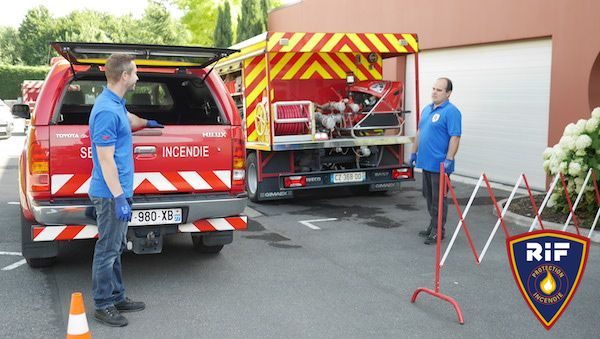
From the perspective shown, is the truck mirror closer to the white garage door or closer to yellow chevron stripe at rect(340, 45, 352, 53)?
yellow chevron stripe at rect(340, 45, 352, 53)

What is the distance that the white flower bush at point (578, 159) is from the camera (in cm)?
780

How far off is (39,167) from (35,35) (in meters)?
71.8

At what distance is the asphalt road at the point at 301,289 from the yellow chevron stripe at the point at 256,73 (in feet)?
9.50

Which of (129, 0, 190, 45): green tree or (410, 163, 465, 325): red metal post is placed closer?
(410, 163, 465, 325): red metal post

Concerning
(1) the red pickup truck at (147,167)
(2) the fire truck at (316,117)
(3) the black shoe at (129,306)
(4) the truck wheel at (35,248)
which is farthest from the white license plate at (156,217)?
(2) the fire truck at (316,117)

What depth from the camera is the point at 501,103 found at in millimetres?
12297

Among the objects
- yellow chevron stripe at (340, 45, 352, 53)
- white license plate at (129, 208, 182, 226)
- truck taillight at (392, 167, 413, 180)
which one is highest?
yellow chevron stripe at (340, 45, 352, 53)

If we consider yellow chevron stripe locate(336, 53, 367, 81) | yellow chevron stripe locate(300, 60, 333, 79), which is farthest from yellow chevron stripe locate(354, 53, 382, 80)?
yellow chevron stripe locate(300, 60, 333, 79)

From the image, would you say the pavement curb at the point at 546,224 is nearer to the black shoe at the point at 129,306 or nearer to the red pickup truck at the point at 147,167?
the red pickup truck at the point at 147,167

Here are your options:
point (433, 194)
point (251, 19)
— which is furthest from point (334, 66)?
point (251, 19)

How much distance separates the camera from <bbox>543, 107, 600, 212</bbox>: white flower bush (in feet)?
25.6

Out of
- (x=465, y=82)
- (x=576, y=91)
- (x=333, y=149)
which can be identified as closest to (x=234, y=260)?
(x=333, y=149)

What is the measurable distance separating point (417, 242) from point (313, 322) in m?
2.98

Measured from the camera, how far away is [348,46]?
9844 mm
